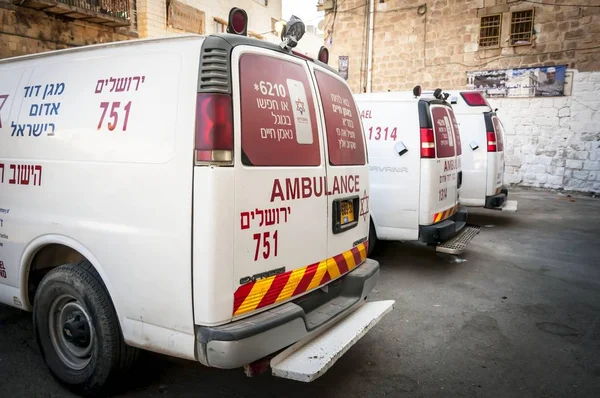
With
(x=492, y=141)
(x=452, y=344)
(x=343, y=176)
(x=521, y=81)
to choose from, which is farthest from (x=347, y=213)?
(x=521, y=81)

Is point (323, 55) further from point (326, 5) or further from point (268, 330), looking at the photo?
point (326, 5)

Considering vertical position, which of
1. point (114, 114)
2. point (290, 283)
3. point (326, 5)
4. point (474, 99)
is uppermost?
point (326, 5)

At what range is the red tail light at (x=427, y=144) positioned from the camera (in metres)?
5.59

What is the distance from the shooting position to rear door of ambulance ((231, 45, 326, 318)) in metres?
2.49

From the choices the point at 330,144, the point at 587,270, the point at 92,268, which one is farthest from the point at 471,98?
the point at 92,268

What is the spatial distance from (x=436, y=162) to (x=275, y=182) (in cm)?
354

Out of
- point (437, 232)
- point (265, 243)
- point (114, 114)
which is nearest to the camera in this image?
point (265, 243)

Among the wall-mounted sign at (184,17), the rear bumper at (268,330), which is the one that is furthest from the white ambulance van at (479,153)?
the wall-mounted sign at (184,17)

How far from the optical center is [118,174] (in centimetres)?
269

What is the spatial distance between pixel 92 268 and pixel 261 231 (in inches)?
45.8

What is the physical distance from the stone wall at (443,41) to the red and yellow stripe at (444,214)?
33.8 feet

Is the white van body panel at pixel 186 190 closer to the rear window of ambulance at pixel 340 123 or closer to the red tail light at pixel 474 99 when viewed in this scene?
the rear window of ambulance at pixel 340 123

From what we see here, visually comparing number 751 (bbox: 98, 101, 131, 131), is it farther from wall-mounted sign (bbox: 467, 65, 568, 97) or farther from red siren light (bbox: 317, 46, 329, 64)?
wall-mounted sign (bbox: 467, 65, 568, 97)

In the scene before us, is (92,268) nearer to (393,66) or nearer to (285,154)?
(285,154)
